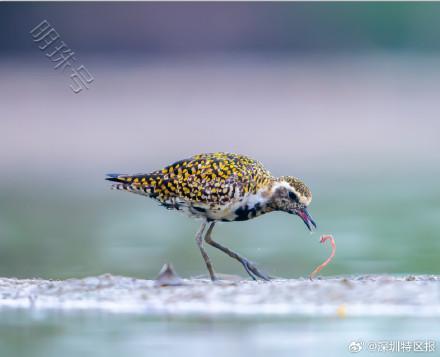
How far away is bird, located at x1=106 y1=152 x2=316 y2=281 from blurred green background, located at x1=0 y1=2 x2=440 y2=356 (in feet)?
4.96

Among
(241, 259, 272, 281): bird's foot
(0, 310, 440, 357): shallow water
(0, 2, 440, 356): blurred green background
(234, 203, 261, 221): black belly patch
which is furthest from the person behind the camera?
(0, 2, 440, 356): blurred green background

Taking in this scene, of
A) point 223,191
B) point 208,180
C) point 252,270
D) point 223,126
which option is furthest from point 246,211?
point 223,126

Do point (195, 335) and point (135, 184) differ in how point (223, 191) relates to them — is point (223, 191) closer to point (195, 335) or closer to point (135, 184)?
point (135, 184)

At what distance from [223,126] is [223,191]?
765 inches

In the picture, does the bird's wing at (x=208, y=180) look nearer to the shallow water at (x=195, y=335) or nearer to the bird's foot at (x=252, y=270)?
the bird's foot at (x=252, y=270)

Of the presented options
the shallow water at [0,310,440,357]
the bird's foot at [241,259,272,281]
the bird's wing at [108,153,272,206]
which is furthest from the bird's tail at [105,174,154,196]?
the shallow water at [0,310,440,357]

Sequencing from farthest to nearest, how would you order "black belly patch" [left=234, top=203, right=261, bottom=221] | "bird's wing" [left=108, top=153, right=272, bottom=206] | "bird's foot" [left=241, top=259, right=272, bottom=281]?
"bird's foot" [left=241, top=259, right=272, bottom=281], "black belly patch" [left=234, top=203, right=261, bottom=221], "bird's wing" [left=108, top=153, right=272, bottom=206]

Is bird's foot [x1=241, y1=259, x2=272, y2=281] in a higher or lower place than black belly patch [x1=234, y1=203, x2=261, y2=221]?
lower

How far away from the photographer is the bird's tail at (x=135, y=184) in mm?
14370

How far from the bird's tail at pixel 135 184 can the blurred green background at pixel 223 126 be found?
4.02 ft

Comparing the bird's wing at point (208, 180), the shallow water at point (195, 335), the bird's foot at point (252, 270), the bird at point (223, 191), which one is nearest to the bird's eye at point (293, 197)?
the bird at point (223, 191)

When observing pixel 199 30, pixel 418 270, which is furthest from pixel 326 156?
pixel 418 270

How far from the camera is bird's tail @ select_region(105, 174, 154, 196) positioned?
14370 mm

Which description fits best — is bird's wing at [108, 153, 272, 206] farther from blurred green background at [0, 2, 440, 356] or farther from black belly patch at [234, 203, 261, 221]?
blurred green background at [0, 2, 440, 356]
